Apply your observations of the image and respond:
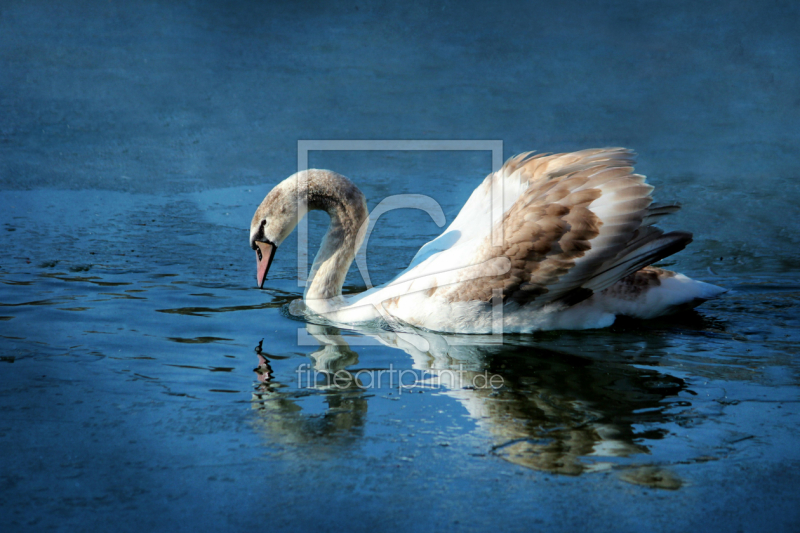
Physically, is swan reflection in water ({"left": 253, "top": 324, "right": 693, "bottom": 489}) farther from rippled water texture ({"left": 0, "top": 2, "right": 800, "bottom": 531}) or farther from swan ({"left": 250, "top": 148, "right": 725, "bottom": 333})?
swan ({"left": 250, "top": 148, "right": 725, "bottom": 333})

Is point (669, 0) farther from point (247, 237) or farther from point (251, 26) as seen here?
point (247, 237)

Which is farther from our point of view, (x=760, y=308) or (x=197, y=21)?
(x=197, y=21)

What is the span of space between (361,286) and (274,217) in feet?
2.97

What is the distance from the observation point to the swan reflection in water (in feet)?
10.00

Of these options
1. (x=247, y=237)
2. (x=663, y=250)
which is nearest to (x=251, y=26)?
(x=247, y=237)

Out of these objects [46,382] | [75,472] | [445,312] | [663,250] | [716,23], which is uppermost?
[716,23]

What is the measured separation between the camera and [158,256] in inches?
232

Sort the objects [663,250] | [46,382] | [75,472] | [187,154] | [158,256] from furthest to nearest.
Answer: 1. [187,154]
2. [158,256]
3. [663,250]
4. [46,382]
5. [75,472]

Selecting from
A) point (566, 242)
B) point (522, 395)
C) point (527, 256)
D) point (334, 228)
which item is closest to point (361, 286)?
point (334, 228)

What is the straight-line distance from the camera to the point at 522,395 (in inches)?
144

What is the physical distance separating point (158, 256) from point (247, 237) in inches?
30.5

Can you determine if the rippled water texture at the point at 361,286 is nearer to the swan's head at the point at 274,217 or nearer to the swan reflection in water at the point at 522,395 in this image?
the swan reflection in water at the point at 522,395

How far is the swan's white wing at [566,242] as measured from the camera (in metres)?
4.42

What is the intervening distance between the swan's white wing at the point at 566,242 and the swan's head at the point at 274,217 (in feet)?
3.26
